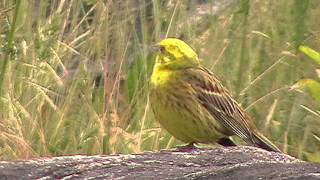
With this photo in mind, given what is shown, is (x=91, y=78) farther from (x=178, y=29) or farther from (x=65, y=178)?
(x=65, y=178)

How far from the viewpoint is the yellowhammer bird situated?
187 inches

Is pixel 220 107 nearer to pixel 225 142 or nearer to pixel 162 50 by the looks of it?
pixel 225 142

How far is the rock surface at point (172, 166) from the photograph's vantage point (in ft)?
10.3

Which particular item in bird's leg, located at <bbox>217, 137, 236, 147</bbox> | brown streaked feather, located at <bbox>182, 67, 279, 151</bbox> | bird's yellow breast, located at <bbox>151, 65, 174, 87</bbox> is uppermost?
bird's yellow breast, located at <bbox>151, 65, 174, 87</bbox>

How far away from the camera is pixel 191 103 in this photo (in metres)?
4.96

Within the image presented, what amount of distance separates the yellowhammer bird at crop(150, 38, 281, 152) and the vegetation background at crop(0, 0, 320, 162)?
1.18 ft

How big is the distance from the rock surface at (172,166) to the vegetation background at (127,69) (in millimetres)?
1386

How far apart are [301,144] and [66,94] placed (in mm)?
1236

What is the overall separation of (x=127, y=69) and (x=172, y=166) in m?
2.91

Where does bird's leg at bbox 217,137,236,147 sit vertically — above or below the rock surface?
below

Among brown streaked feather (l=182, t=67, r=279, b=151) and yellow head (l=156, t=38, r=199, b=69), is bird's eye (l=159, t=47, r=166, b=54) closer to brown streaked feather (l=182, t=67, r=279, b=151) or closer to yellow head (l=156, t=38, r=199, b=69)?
yellow head (l=156, t=38, r=199, b=69)

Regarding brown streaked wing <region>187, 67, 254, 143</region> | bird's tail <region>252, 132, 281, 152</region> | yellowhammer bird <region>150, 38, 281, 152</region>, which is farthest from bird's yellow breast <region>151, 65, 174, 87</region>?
bird's tail <region>252, 132, 281, 152</region>

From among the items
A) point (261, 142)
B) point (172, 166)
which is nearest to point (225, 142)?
point (261, 142)

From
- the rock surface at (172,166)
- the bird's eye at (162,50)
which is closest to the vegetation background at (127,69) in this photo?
the bird's eye at (162,50)
